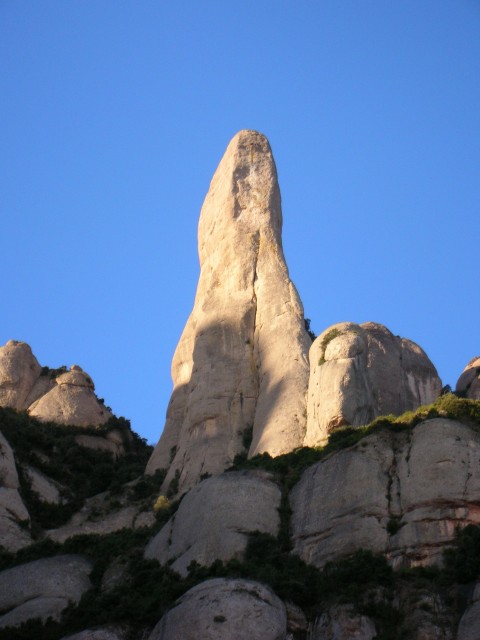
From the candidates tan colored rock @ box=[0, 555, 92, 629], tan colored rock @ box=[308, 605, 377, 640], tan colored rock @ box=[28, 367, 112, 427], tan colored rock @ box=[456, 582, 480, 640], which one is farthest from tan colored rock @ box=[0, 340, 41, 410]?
tan colored rock @ box=[456, 582, 480, 640]

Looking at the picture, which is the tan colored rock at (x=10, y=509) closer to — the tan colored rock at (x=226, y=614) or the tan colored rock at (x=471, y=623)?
the tan colored rock at (x=226, y=614)

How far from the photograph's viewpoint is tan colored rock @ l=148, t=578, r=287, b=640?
31.9 metres

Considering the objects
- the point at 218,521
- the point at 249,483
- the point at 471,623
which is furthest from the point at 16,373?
the point at 471,623

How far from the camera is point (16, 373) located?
65188 millimetres

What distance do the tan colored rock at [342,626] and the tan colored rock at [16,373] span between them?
32.3 meters

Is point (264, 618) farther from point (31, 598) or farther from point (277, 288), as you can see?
point (277, 288)

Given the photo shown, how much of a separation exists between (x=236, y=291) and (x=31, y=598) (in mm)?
23360

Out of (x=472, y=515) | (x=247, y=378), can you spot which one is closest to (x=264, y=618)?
(x=472, y=515)

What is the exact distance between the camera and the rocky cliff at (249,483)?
34.2 m

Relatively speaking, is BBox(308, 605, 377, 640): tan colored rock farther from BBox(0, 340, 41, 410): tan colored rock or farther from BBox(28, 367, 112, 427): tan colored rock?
BBox(0, 340, 41, 410): tan colored rock

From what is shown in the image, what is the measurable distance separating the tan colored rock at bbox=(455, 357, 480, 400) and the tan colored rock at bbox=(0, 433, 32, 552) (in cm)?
1762

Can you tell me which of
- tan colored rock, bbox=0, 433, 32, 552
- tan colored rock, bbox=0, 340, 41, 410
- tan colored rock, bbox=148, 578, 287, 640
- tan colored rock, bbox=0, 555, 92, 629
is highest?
tan colored rock, bbox=0, 340, 41, 410

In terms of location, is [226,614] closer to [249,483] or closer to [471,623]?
[471,623]

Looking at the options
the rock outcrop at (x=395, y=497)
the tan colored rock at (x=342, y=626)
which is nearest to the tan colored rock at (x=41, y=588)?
the rock outcrop at (x=395, y=497)
